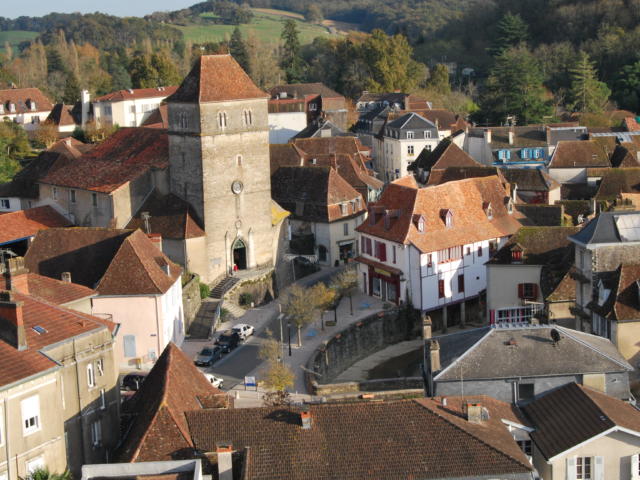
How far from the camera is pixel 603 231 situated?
46.1 metres

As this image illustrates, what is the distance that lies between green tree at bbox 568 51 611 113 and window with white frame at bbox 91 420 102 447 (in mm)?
82661

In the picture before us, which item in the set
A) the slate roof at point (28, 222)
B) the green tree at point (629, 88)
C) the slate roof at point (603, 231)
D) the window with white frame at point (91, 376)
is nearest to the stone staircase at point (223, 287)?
the slate roof at point (28, 222)

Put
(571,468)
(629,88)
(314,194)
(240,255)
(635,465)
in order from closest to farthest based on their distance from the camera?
(571,468) < (635,465) < (240,255) < (314,194) < (629,88)

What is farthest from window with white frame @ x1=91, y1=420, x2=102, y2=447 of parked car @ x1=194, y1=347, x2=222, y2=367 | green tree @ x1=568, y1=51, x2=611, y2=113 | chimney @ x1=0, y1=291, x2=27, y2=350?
green tree @ x1=568, y1=51, x2=611, y2=113

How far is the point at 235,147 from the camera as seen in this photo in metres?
58.2

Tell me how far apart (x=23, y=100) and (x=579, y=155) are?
55555 mm

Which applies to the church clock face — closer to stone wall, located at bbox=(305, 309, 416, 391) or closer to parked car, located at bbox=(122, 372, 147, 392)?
stone wall, located at bbox=(305, 309, 416, 391)

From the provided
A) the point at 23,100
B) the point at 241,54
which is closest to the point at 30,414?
the point at 23,100

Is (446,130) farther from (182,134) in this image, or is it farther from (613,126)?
(182,134)

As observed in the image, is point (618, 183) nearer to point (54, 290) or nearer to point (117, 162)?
point (117, 162)

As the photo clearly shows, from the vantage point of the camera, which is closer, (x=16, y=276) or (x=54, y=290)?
(x=16, y=276)

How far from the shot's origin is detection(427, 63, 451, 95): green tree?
126 metres

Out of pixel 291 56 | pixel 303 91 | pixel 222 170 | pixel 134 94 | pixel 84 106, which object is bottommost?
pixel 222 170

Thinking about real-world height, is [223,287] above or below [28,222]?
below
